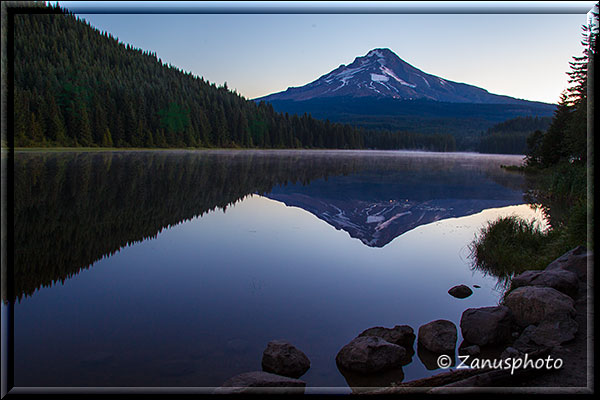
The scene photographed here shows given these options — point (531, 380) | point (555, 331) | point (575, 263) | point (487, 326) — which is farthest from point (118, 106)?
point (531, 380)

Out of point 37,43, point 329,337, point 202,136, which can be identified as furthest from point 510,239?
point 37,43

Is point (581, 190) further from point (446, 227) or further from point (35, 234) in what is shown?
point (35, 234)

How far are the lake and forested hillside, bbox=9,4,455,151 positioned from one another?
35.4 m

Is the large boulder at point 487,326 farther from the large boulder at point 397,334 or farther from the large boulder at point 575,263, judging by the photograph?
the large boulder at point 575,263

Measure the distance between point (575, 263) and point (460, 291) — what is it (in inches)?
89.4

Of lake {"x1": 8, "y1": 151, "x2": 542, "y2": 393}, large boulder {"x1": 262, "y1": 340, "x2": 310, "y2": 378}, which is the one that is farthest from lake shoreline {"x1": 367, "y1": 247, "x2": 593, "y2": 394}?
large boulder {"x1": 262, "y1": 340, "x2": 310, "y2": 378}

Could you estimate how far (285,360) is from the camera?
5508 mm

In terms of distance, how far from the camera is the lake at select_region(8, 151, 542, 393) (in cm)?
574

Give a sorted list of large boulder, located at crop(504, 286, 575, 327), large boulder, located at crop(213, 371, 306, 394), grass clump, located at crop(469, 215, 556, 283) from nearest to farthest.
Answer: large boulder, located at crop(213, 371, 306, 394)
large boulder, located at crop(504, 286, 575, 327)
grass clump, located at crop(469, 215, 556, 283)

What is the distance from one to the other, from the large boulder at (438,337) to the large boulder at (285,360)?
1887 millimetres

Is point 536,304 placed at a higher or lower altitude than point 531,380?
higher

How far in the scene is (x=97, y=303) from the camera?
302 inches

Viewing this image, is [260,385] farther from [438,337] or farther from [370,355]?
[438,337]

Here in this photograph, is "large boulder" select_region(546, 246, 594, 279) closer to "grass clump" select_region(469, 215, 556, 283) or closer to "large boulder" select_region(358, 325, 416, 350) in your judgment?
"grass clump" select_region(469, 215, 556, 283)
